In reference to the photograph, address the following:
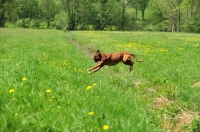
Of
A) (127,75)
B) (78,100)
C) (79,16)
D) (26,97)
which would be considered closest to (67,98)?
(78,100)

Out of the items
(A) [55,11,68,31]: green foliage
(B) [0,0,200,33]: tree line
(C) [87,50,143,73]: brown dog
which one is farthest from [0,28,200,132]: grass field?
(A) [55,11,68,31]: green foliage

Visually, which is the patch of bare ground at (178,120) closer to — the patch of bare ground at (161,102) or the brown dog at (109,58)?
the patch of bare ground at (161,102)

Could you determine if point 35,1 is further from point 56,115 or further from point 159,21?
point 56,115

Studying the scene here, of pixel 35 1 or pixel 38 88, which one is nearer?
pixel 38 88

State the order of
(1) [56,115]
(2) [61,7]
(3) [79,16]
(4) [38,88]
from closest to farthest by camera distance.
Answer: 1. (1) [56,115]
2. (4) [38,88]
3. (3) [79,16]
4. (2) [61,7]

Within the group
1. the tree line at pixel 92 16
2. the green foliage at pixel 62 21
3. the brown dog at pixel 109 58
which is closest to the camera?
the brown dog at pixel 109 58

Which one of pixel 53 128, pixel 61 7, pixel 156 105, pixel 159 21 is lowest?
pixel 156 105

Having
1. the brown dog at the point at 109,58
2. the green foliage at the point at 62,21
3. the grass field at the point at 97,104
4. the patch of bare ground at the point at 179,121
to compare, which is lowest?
the patch of bare ground at the point at 179,121

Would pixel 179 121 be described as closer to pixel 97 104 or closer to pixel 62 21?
pixel 97 104

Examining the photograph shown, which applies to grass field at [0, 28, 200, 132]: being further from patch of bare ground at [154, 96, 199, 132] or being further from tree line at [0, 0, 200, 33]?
tree line at [0, 0, 200, 33]

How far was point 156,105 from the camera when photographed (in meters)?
6.48

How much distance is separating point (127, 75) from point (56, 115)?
608 centimetres

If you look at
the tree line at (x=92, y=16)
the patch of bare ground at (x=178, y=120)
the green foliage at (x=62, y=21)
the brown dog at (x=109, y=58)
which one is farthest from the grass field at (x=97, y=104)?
the green foliage at (x=62, y=21)

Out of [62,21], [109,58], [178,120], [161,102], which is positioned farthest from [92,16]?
[178,120]
